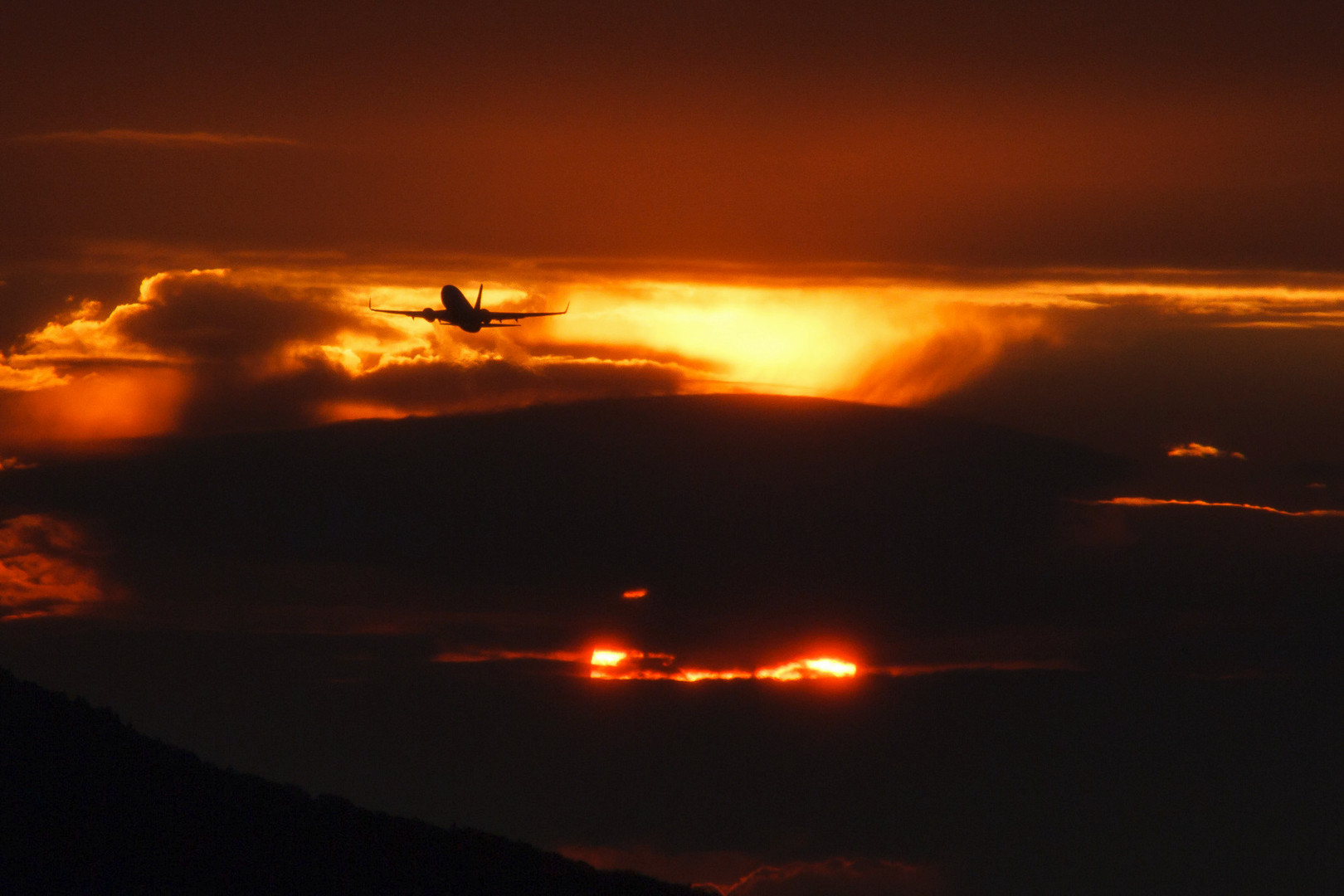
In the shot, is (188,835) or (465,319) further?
(465,319)

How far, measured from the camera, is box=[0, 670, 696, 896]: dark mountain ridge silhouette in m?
85.2

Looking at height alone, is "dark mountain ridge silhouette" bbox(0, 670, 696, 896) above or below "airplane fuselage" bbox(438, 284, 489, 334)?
below

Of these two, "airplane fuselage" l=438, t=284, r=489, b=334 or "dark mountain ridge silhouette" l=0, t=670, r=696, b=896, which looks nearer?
"dark mountain ridge silhouette" l=0, t=670, r=696, b=896

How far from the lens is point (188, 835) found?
9050cm

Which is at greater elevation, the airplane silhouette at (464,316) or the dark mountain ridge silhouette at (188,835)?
the airplane silhouette at (464,316)

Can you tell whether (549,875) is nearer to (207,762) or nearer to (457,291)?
(207,762)

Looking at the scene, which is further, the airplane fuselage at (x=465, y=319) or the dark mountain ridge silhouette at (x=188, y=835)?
the airplane fuselage at (x=465, y=319)

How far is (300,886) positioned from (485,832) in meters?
19.3

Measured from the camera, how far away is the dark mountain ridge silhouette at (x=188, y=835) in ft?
279

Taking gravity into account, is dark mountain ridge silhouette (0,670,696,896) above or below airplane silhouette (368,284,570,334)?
below

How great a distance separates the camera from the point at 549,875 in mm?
98000

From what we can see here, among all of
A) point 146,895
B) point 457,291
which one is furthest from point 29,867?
point 457,291

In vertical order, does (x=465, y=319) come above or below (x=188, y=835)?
above

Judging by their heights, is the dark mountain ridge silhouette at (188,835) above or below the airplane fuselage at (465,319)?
below
